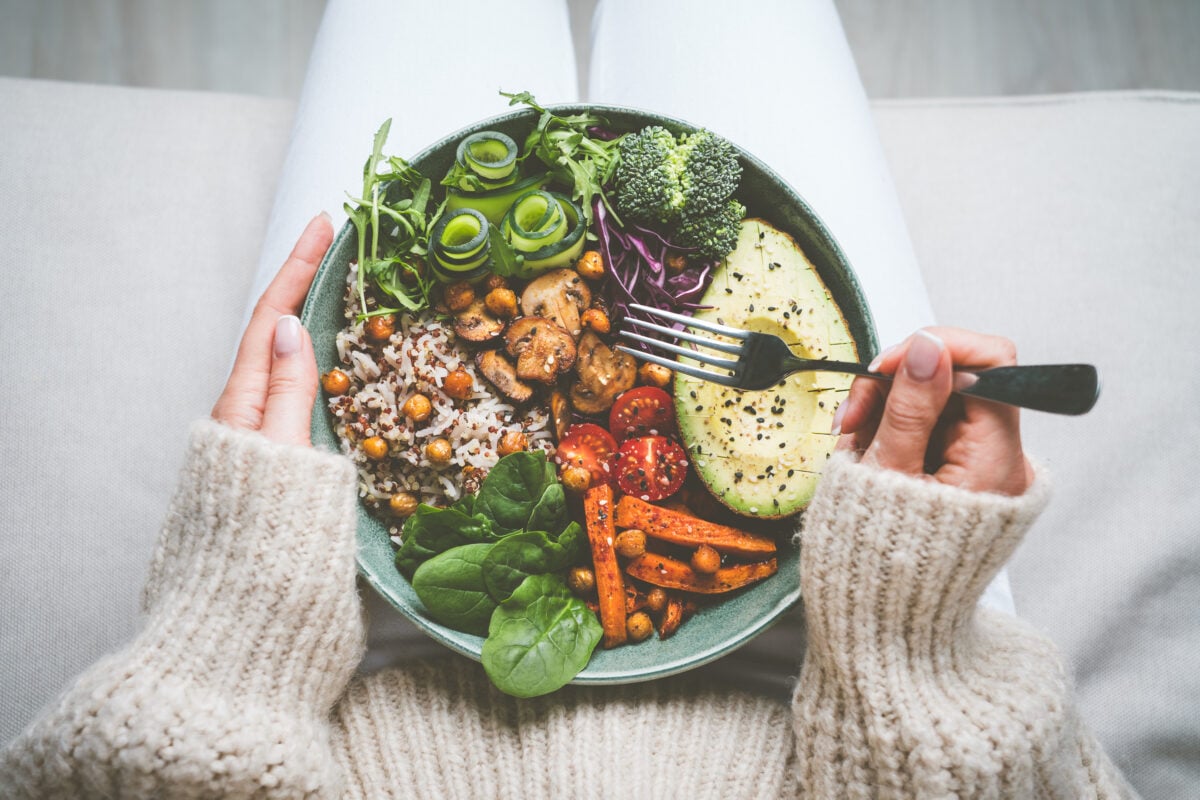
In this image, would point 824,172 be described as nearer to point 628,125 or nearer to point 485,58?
point 628,125

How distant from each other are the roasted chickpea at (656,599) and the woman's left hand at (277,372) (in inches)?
25.9

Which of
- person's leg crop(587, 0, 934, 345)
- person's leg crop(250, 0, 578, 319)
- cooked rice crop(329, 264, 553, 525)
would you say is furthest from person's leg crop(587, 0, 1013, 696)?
cooked rice crop(329, 264, 553, 525)

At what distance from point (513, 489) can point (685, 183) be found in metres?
0.61

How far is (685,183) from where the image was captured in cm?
129

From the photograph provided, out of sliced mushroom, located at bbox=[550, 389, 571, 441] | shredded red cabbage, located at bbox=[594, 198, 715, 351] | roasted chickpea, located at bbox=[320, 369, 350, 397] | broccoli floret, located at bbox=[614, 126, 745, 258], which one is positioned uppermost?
broccoli floret, located at bbox=[614, 126, 745, 258]

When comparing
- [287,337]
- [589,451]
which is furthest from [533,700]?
[287,337]

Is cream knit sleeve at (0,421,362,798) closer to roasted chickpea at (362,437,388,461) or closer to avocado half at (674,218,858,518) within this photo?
roasted chickpea at (362,437,388,461)

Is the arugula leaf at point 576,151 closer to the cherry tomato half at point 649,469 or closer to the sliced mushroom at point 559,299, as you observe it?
the sliced mushroom at point 559,299

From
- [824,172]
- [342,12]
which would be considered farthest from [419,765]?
[342,12]

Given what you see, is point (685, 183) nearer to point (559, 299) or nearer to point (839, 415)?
point (559, 299)

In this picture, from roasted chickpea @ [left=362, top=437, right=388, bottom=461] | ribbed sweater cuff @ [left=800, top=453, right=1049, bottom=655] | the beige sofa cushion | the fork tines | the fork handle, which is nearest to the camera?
the fork handle

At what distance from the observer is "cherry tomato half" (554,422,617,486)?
1.34m

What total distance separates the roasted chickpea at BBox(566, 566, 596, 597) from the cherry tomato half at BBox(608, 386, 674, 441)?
255mm

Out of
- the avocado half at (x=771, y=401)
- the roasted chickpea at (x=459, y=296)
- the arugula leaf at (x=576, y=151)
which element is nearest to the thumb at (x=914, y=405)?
the avocado half at (x=771, y=401)
